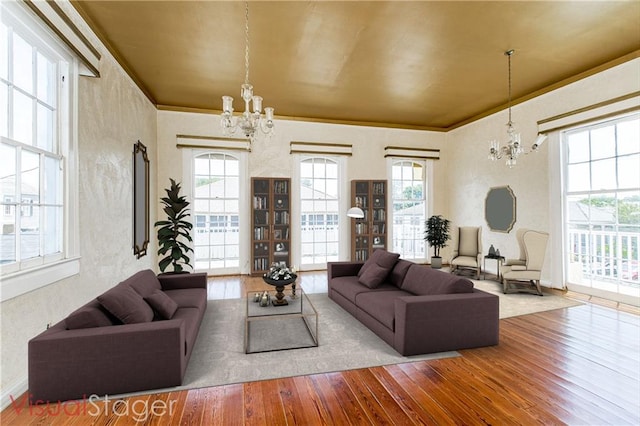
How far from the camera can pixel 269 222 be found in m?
→ 6.62

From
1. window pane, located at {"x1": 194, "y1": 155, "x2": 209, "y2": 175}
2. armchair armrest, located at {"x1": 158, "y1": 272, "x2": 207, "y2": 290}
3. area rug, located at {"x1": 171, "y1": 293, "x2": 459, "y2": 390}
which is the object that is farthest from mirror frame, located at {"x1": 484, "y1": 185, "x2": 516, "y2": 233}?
window pane, located at {"x1": 194, "y1": 155, "x2": 209, "y2": 175}

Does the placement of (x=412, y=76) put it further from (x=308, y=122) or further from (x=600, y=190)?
(x=600, y=190)

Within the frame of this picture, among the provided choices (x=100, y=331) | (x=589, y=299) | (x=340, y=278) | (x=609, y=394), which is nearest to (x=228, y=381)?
(x=100, y=331)

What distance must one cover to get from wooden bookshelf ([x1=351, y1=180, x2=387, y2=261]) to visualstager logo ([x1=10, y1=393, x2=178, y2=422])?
5.35 m

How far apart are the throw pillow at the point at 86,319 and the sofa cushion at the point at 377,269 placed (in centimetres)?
285

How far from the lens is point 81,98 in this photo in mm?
3164

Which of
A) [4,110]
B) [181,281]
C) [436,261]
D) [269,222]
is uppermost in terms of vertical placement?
[4,110]

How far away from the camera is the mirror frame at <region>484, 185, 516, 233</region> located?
20.2 feet

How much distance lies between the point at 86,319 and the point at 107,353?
12.6 inches

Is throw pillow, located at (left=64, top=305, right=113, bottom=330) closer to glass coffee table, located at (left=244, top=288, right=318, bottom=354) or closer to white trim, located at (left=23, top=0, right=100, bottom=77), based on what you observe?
glass coffee table, located at (left=244, top=288, right=318, bottom=354)

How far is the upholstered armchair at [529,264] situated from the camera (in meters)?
5.16

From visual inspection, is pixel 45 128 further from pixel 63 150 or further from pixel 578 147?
pixel 578 147

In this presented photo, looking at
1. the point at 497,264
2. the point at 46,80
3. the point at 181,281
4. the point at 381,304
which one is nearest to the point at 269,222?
the point at 181,281

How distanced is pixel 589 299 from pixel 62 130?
282 inches
